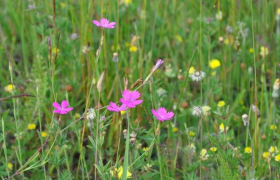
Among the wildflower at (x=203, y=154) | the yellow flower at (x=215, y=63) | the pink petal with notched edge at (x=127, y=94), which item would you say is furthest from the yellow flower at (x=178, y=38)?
the pink petal with notched edge at (x=127, y=94)

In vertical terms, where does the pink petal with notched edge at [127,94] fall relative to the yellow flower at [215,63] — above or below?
above

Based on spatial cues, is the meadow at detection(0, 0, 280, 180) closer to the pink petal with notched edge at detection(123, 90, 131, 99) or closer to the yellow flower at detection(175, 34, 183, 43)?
the yellow flower at detection(175, 34, 183, 43)

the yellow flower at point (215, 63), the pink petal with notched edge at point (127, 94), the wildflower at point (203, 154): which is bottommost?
the wildflower at point (203, 154)

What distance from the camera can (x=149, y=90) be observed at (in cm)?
210

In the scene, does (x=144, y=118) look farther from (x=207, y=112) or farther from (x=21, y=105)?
(x=21, y=105)

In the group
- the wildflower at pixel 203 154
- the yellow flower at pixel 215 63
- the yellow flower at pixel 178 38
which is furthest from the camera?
the yellow flower at pixel 178 38

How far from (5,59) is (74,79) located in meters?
0.53

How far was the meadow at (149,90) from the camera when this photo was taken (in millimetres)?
1689

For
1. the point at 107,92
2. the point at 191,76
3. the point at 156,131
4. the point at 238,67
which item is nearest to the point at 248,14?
the point at 238,67

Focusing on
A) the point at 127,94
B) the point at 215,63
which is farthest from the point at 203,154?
the point at 215,63

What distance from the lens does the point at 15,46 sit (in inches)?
104

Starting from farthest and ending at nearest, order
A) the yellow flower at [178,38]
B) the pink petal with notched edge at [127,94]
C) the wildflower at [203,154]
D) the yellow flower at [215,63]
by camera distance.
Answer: the yellow flower at [178,38]
the yellow flower at [215,63]
the wildflower at [203,154]
the pink petal with notched edge at [127,94]

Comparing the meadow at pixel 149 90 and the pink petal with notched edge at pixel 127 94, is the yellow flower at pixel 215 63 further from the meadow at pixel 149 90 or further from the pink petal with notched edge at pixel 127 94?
the pink petal with notched edge at pixel 127 94

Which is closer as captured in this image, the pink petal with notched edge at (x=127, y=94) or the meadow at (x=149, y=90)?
the pink petal with notched edge at (x=127, y=94)
